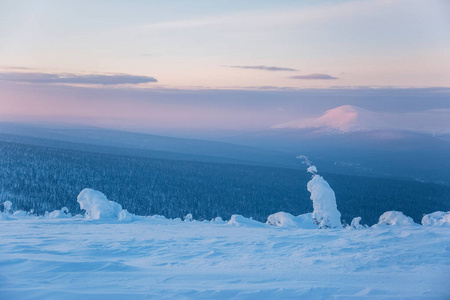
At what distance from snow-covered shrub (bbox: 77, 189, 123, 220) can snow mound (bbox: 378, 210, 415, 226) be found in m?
9.21

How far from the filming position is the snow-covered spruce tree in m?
15.4

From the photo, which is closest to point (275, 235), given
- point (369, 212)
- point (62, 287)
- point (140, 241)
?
point (140, 241)

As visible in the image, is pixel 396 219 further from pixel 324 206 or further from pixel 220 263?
pixel 220 263

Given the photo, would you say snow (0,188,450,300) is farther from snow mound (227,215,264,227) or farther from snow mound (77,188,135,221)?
snow mound (77,188,135,221)

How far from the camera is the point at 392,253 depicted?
29.7 ft

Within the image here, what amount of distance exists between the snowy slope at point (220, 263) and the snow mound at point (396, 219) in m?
2.19

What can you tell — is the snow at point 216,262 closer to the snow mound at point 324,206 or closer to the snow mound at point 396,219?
the snow mound at point 396,219

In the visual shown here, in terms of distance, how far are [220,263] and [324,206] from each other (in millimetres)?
8201

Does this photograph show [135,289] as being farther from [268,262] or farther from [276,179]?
[276,179]

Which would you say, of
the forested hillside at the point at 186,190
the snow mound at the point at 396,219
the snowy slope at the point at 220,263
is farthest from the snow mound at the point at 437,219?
the forested hillside at the point at 186,190

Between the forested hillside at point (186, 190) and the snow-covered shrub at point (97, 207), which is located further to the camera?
the forested hillside at point (186, 190)

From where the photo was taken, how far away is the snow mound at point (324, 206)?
50.5ft

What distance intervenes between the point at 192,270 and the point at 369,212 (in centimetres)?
4695

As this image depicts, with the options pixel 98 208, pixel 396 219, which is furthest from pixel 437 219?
pixel 98 208
